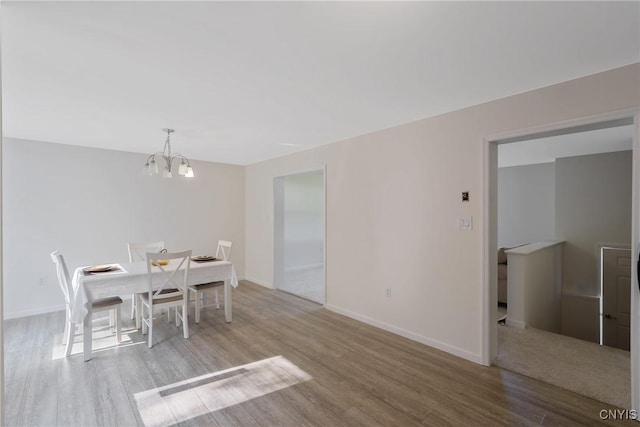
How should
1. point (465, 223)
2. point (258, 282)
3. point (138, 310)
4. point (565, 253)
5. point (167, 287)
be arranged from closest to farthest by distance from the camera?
1. point (465, 223)
2. point (167, 287)
3. point (138, 310)
4. point (565, 253)
5. point (258, 282)

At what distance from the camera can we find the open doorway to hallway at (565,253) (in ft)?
9.28

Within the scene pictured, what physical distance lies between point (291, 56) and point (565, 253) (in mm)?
5446

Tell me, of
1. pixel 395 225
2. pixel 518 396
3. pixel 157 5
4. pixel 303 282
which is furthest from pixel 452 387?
pixel 303 282

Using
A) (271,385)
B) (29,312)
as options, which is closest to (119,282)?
(271,385)

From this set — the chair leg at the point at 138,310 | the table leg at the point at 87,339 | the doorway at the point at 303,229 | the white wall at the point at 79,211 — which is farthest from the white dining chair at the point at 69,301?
the doorway at the point at 303,229

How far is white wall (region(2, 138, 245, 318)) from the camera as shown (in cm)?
386

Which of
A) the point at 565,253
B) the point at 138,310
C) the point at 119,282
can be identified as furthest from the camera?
the point at 565,253

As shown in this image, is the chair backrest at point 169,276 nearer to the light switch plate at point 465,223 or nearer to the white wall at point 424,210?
the white wall at point 424,210

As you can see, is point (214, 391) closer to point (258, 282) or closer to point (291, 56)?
point (291, 56)

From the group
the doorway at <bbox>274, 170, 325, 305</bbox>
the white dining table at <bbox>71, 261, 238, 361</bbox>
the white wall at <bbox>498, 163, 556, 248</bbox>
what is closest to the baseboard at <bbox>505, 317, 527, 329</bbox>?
the white wall at <bbox>498, 163, 556, 248</bbox>

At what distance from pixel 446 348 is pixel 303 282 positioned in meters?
3.47

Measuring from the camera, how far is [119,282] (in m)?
2.96

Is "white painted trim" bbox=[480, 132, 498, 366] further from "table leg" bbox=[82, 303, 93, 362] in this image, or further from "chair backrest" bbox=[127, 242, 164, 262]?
"chair backrest" bbox=[127, 242, 164, 262]

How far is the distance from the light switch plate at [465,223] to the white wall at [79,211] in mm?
4476
